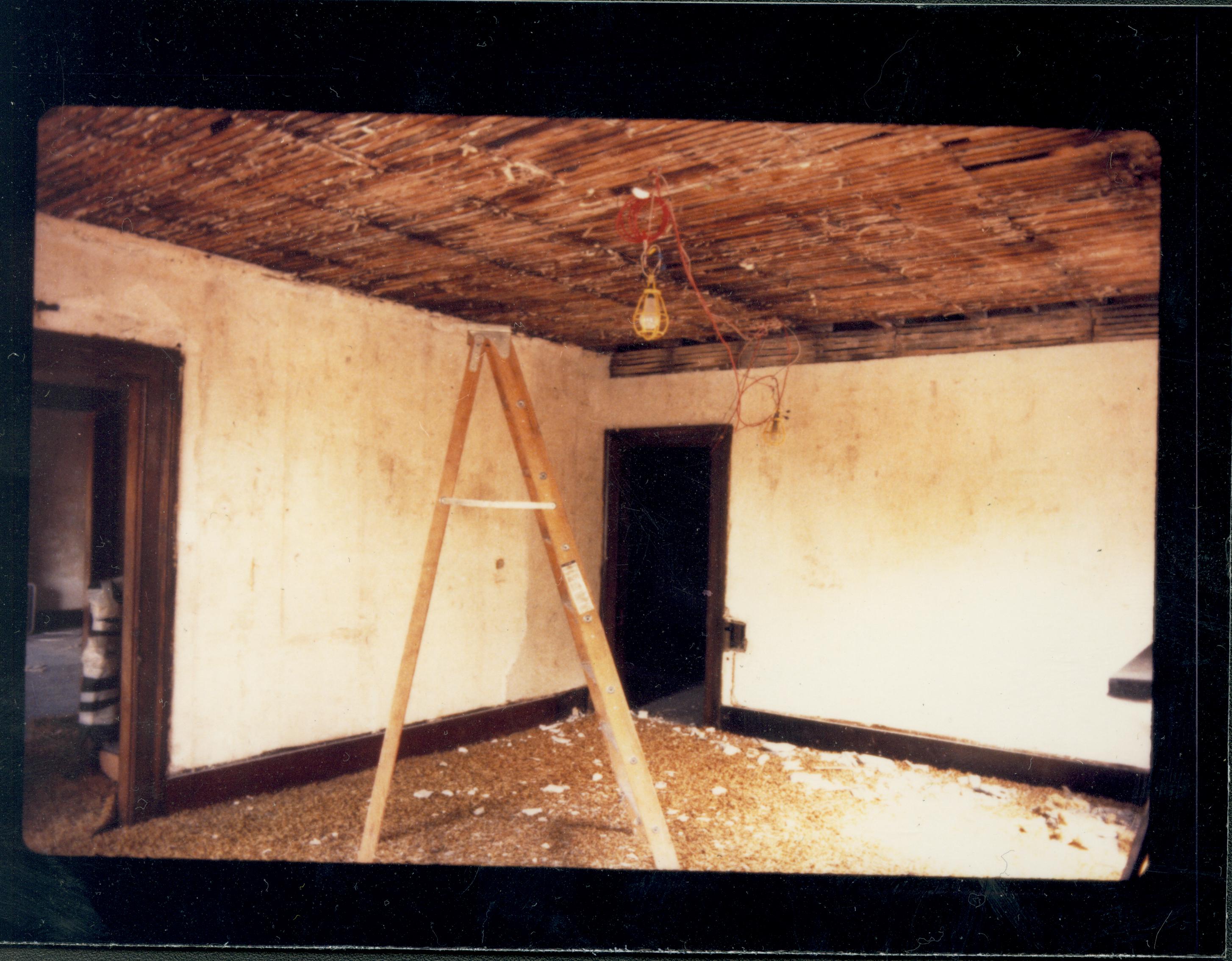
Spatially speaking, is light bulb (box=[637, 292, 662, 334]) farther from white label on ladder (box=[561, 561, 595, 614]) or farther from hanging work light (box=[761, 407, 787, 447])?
hanging work light (box=[761, 407, 787, 447])

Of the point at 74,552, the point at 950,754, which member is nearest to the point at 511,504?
the point at 950,754

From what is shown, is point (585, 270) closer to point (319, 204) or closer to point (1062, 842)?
point (319, 204)

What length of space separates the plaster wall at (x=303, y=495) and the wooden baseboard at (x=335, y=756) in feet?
0.19

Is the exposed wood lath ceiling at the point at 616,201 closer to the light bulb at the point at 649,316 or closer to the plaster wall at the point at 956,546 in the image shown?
the light bulb at the point at 649,316

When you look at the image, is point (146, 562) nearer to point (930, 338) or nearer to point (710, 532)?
point (710, 532)

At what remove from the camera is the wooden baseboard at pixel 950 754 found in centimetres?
368

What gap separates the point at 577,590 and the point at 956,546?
9.33 ft

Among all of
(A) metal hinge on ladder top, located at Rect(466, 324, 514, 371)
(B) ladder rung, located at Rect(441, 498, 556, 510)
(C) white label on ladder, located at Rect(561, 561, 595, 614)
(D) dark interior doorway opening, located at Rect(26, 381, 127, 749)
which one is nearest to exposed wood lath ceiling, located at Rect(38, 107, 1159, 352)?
(A) metal hinge on ladder top, located at Rect(466, 324, 514, 371)

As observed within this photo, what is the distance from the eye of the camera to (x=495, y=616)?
15.3 ft

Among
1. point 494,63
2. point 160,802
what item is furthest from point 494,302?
point 160,802

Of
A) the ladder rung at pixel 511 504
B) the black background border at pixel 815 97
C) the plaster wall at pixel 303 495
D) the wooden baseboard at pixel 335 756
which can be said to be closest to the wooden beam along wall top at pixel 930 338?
the plaster wall at pixel 303 495

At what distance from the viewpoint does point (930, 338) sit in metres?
4.20

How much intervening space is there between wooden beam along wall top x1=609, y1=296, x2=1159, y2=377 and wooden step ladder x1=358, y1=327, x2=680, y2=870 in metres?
2.69

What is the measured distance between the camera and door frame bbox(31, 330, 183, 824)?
302cm
